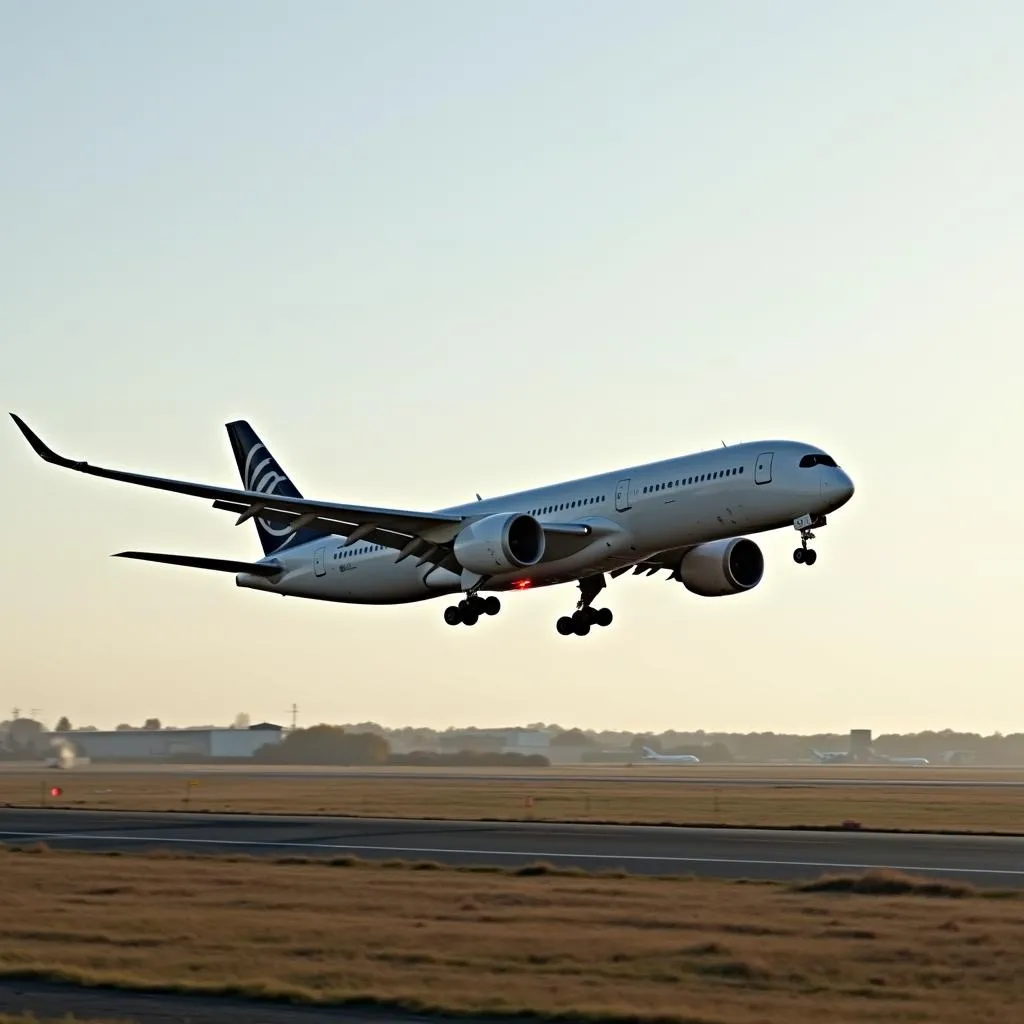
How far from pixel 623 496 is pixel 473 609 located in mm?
6809

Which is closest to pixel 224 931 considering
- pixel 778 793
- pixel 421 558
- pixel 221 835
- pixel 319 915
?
pixel 319 915

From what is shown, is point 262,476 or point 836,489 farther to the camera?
point 262,476

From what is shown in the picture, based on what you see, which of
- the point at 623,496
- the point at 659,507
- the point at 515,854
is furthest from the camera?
the point at 623,496

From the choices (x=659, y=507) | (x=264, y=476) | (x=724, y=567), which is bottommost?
(x=724, y=567)

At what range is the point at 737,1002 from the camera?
17.5 metres

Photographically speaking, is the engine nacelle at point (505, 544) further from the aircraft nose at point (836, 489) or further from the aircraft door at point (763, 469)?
the aircraft nose at point (836, 489)

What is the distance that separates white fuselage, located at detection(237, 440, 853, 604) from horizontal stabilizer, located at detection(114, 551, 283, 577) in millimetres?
5852

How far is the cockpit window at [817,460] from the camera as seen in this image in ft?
129

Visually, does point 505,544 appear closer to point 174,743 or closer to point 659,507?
point 659,507

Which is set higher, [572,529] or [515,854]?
[572,529]

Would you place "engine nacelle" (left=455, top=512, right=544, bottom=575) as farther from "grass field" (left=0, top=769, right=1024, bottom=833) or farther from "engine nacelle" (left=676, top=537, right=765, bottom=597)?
"grass field" (left=0, top=769, right=1024, bottom=833)

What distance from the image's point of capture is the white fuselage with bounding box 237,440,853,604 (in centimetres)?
3934

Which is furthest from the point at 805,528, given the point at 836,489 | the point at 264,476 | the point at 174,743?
the point at 174,743

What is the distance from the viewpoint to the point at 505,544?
141 feet
